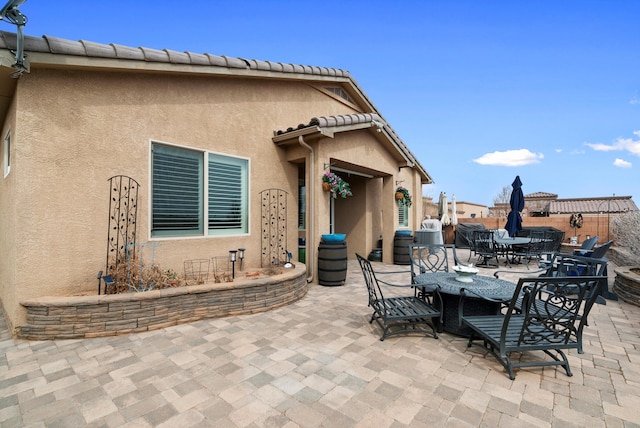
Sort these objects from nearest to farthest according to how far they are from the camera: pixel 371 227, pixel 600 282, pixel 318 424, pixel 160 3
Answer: pixel 318 424
pixel 600 282
pixel 160 3
pixel 371 227

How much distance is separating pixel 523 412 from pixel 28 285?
579cm

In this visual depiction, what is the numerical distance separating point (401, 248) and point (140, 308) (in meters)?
7.61

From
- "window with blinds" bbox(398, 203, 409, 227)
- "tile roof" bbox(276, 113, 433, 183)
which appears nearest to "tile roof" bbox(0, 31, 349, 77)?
"tile roof" bbox(276, 113, 433, 183)

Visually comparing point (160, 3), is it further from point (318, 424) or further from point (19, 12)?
point (318, 424)

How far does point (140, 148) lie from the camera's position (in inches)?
189

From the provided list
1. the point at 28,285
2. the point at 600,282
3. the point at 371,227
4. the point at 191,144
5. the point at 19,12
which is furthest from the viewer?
the point at 371,227

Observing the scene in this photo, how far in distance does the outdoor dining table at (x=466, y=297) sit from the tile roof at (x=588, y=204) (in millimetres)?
24929

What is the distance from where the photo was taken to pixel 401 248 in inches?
371

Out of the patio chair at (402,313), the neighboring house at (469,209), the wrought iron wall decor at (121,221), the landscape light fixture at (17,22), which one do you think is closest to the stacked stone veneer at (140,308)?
the wrought iron wall decor at (121,221)

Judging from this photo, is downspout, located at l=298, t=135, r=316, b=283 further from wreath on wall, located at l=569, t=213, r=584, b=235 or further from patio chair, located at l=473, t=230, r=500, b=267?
wreath on wall, located at l=569, t=213, r=584, b=235

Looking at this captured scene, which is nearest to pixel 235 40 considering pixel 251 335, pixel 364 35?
pixel 364 35

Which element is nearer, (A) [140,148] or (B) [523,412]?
(B) [523,412]

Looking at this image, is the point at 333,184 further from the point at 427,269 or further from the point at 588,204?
the point at 588,204

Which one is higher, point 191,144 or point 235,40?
point 235,40
